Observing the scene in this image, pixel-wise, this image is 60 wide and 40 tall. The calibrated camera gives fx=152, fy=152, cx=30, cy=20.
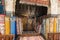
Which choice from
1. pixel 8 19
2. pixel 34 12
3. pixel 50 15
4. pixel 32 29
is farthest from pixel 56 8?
pixel 8 19

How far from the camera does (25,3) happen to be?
5.79 ft

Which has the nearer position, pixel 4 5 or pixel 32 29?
pixel 4 5

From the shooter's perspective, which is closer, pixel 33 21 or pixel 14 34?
pixel 14 34

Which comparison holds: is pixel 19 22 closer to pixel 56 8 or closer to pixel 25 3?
pixel 25 3

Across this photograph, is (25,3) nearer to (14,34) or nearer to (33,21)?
(33,21)

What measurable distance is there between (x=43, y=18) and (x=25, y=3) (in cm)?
28

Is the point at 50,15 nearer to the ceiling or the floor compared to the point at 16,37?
nearer to the ceiling

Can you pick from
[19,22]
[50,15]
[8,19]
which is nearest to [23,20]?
[19,22]

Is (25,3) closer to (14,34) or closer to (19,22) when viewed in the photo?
(19,22)

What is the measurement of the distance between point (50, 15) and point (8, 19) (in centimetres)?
49

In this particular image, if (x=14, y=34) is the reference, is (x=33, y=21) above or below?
above

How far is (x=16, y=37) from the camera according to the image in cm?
172

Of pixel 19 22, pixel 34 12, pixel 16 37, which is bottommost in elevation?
pixel 16 37

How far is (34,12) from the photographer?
1.82 m
